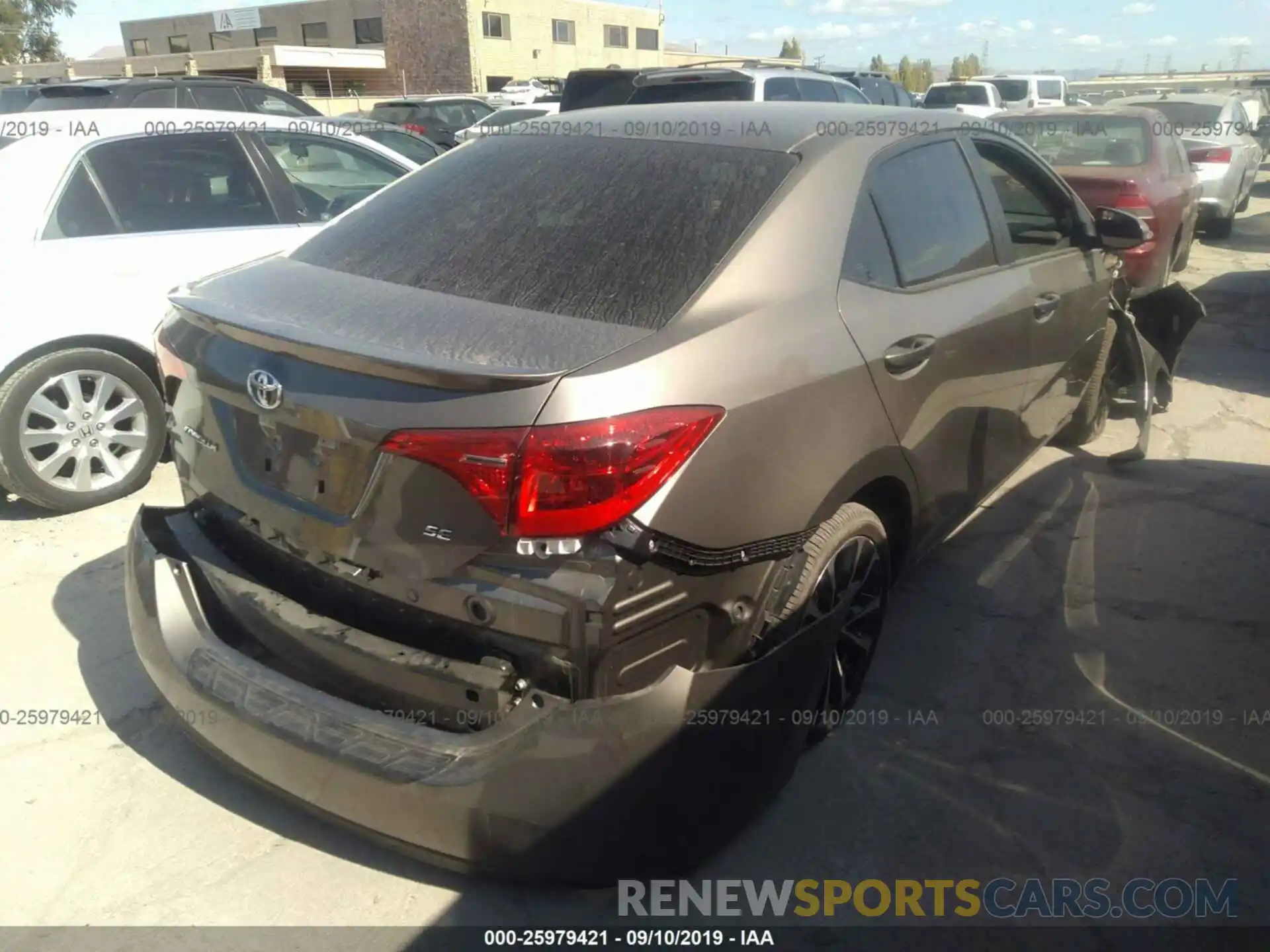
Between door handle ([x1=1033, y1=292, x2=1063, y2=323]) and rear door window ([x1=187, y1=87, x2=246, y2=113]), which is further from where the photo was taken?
rear door window ([x1=187, y1=87, x2=246, y2=113])

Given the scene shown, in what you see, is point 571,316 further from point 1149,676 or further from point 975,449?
point 1149,676

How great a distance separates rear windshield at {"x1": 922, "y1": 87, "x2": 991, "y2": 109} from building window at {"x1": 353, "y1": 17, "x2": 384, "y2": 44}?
46223mm

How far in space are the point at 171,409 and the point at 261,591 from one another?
619 millimetres

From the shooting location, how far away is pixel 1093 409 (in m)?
5.16

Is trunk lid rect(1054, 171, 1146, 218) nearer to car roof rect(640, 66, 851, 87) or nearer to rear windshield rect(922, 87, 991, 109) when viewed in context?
car roof rect(640, 66, 851, 87)

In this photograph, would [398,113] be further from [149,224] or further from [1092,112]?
[149,224]

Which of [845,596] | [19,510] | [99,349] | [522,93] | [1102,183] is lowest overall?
[19,510]

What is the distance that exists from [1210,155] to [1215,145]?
0.16 m

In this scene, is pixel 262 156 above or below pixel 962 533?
above

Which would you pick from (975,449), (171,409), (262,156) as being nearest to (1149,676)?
(975,449)

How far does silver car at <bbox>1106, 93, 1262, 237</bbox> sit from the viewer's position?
452 inches

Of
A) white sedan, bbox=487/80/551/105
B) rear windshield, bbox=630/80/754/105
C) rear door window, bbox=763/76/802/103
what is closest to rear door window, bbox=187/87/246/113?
rear windshield, bbox=630/80/754/105

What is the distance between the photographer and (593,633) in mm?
1978

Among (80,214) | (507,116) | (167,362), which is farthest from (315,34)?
(167,362)
